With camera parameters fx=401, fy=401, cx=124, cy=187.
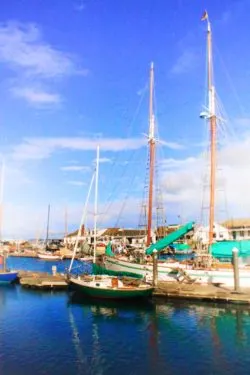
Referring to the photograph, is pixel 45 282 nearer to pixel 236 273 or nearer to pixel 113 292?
pixel 113 292

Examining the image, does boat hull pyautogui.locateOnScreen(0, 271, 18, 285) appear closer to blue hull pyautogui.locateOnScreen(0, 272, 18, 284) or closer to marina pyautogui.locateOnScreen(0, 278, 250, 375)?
blue hull pyautogui.locateOnScreen(0, 272, 18, 284)

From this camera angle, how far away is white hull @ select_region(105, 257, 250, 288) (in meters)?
43.6

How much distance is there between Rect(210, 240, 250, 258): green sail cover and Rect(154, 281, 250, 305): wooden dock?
3.91 meters

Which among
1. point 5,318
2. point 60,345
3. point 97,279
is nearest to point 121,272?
point 97,279

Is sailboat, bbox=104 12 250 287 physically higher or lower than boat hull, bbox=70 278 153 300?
higher

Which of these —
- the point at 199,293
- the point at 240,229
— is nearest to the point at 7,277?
the point at 199,293

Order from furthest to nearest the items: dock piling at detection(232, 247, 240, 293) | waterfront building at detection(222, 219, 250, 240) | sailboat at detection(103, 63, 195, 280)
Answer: waterfront building at detection(222, 219, 250, 240) < sailboat at detection(103, 63, 195, 280) < dock piling at detection(232, 247, 240, 293)

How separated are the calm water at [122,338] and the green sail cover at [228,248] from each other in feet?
26.1

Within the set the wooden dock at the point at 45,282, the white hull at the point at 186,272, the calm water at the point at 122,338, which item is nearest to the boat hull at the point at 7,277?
the wooden dock at the point at 45,282

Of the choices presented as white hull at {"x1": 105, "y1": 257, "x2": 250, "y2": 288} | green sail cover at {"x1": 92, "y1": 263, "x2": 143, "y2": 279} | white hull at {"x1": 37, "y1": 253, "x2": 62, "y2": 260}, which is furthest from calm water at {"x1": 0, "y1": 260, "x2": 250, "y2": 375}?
white hull at {"x1": 37, "y1": 253, "x2": 62, "y2": 260}

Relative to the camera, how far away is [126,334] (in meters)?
29.6

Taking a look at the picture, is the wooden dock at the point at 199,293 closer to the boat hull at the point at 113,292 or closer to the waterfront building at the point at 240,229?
the boat hull at the point at 113,292

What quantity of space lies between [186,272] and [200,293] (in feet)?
17.7

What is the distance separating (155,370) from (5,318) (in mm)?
18525
